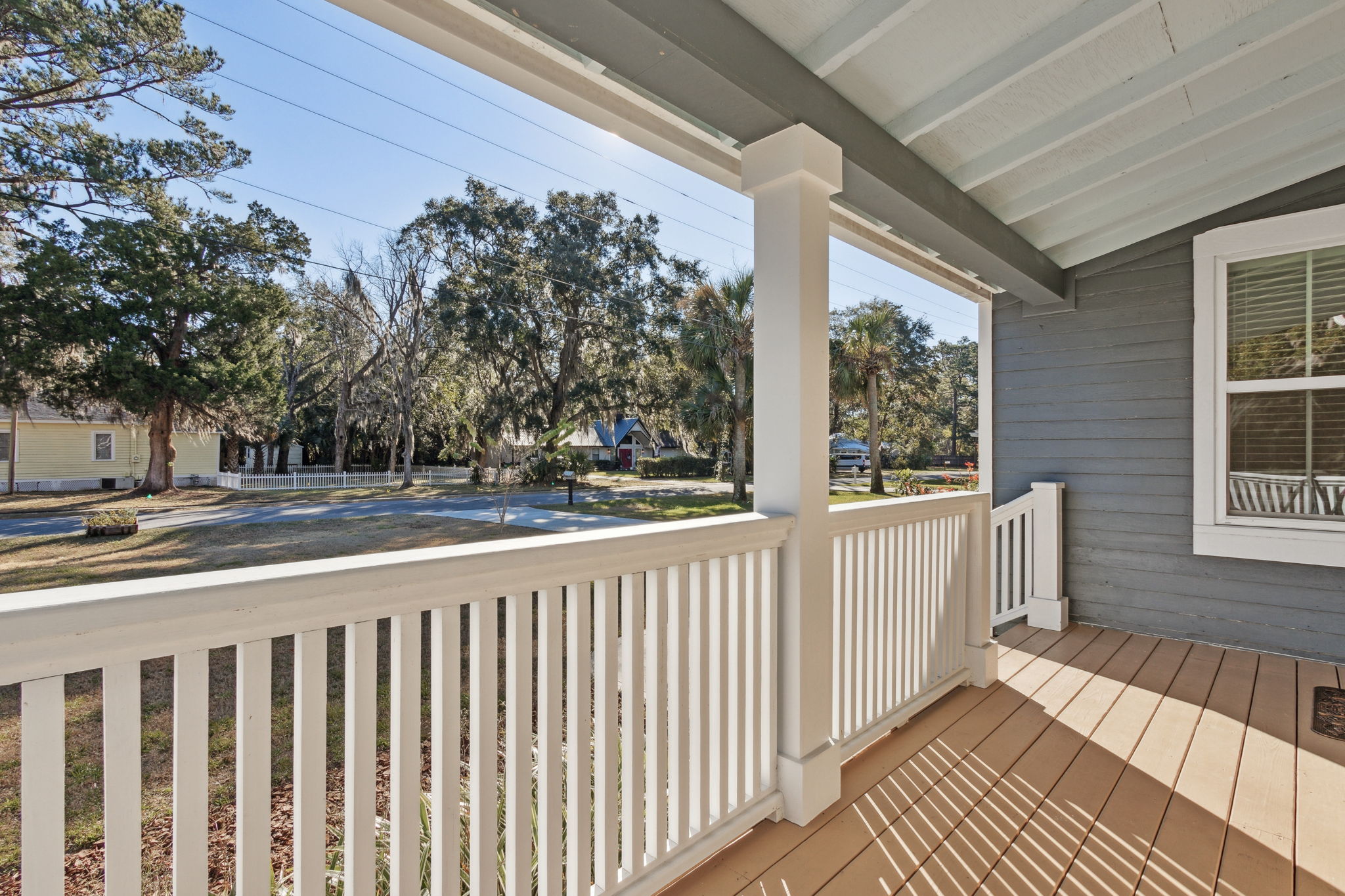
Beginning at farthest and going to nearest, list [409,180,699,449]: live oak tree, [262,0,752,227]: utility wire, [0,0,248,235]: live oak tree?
[409,180,699,449]: live oak tree < [262,0,752,227]: utility wire < [0,0,248,235]: live oak tree

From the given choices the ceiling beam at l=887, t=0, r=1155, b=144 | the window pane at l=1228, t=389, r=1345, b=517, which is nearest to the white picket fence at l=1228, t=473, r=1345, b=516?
the window pane at l=1228, t=389, r=1345, b=517

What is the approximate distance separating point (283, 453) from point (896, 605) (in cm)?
463

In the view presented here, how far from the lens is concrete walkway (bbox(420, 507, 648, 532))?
560 cm

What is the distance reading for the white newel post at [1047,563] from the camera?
347cm

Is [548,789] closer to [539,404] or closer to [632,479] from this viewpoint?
[539,404]

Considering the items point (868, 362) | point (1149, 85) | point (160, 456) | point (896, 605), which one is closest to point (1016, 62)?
point (1149, 85)

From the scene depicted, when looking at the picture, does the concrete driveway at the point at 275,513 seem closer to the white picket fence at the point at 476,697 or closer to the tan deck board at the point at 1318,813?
the white picket fence at the point at 476,697

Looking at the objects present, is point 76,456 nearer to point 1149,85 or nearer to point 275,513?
point 275,513

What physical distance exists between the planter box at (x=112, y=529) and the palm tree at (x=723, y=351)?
908 centimetres

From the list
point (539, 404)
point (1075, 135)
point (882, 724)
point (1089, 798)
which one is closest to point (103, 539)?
point (882, 724)

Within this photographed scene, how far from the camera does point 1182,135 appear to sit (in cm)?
225

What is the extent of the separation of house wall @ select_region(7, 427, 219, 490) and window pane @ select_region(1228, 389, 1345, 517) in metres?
5.83

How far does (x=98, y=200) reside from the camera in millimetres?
3305

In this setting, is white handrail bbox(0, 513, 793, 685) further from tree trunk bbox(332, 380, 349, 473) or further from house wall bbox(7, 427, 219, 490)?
tree trunk bbox(332, 380, 349, 473)
